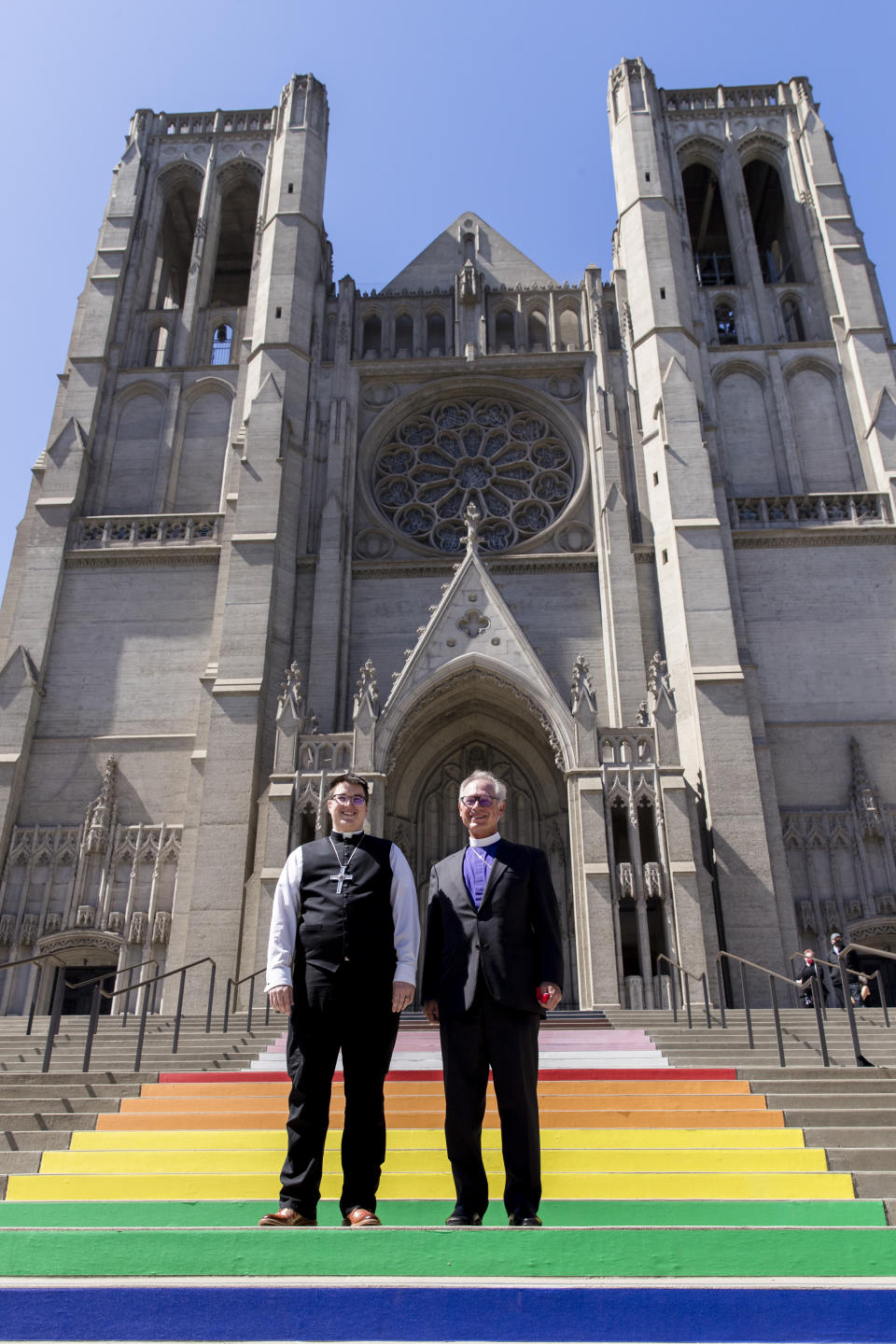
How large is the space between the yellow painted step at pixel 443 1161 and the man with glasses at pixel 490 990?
154cm

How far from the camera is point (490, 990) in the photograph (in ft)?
13.5

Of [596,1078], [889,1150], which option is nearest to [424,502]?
[596,1078]

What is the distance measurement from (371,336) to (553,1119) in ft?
73.7

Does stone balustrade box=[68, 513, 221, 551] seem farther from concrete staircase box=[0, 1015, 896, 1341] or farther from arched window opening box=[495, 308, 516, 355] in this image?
concrete staircase box=[0, 1015, 896, 1341]

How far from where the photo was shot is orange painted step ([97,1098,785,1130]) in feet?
21.1

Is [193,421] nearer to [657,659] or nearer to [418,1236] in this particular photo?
[657,659]

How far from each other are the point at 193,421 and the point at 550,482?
347 inches

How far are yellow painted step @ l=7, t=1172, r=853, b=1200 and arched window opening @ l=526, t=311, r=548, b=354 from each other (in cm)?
2255

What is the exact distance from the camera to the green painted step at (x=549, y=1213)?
13.0 feet

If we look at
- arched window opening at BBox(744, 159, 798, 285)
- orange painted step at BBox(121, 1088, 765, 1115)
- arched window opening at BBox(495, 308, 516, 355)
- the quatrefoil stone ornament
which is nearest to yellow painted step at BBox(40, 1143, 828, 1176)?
orange painted step at BBox(121, 1088, 765, 1115)

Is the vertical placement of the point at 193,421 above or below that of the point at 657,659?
above

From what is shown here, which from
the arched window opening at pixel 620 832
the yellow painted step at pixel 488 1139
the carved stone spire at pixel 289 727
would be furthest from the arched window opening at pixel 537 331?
the yellow painted step at pixel 488 1139

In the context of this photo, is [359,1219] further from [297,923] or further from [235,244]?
[235,244]

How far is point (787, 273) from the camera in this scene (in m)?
26.8
